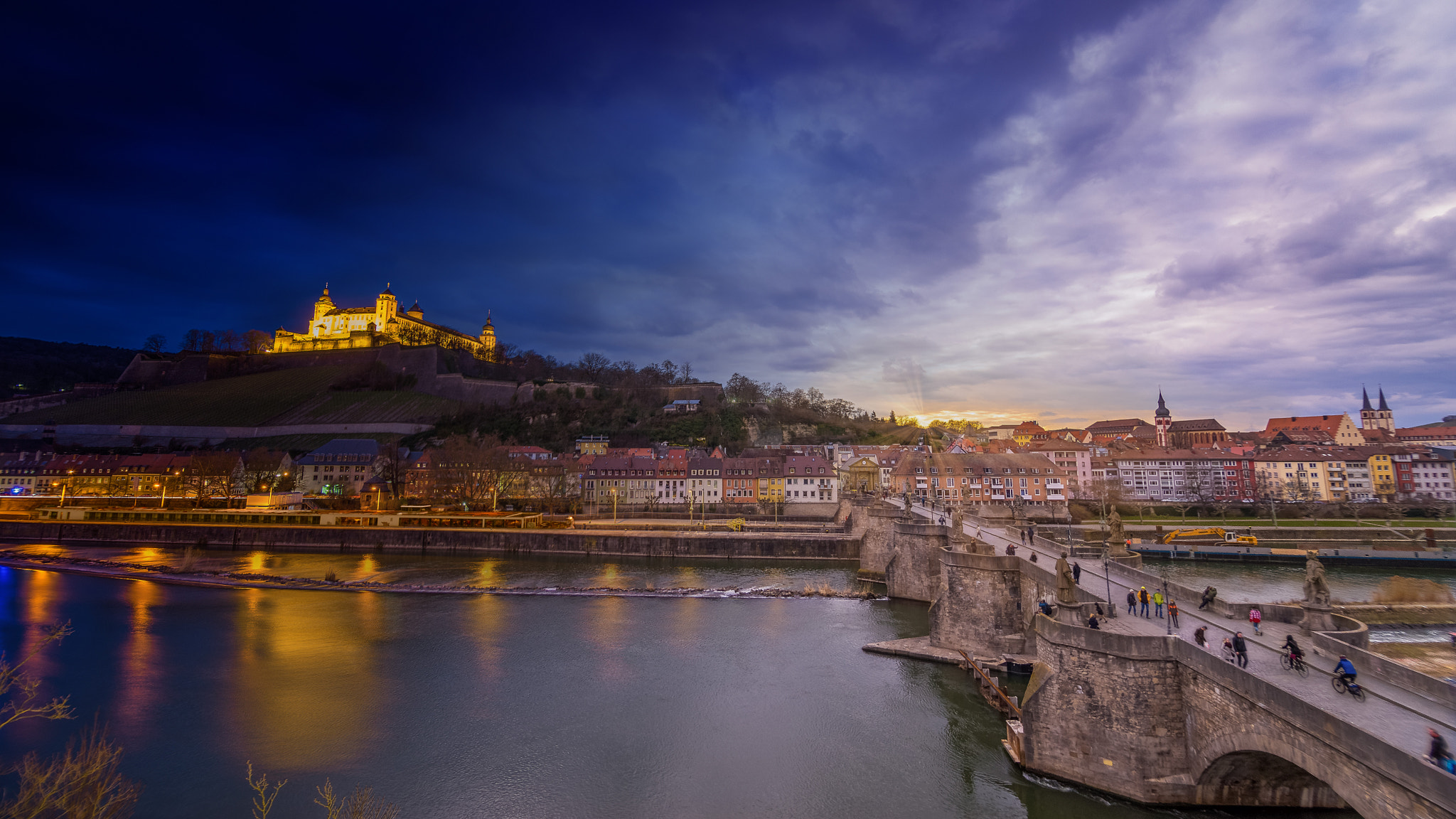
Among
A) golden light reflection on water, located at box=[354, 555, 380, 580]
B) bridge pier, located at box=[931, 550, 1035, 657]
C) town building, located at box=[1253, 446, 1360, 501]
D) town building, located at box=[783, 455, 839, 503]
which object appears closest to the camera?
bridge pier, located at box=[931, 550, 1035, 657]

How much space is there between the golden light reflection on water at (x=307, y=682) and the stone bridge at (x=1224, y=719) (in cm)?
1512

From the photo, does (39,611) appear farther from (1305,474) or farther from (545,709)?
(1305,474)

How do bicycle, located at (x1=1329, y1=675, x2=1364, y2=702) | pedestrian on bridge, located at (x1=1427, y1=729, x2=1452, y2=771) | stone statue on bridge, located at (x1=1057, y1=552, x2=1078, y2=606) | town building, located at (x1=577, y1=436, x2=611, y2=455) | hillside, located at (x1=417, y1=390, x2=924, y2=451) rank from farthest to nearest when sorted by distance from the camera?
hillside, located at (x1=417, y1=390, x2=924, y2=451), town building, located at (x1=577, y1=436, x2=611, y2=455), stone statue on bridge, located at (x1=1057, y1=552, x2=1078, y2=606), bicycle, located at (x1=1329, y1=675, x2=1364, y2=702), pedestrian on bridge, located at (x1=1427, y1=729, x2=1452, y2=771)

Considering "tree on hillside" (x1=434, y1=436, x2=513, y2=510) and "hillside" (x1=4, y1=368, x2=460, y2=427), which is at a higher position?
"hillside" (x1=4, y1=368, x2=460, y2=427)

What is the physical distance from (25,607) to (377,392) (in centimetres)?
7112

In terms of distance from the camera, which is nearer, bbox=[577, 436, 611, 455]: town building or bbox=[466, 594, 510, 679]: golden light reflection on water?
bbox=[466, 594, 510, 679]: golden light reflection on water

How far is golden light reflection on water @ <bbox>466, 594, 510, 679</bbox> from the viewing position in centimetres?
1945

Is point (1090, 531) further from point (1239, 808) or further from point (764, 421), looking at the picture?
point (764, 421)

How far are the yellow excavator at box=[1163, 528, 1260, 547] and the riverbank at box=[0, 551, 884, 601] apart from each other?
28.1 metres

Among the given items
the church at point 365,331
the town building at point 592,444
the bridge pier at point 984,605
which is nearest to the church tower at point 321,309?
the church at point 365,331

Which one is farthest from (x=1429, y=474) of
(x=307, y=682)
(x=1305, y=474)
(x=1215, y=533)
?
(x=307, y=682)

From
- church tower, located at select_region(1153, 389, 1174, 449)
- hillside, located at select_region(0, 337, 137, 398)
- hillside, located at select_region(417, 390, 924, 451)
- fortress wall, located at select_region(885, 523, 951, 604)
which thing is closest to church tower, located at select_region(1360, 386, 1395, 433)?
church tower, located at select_region(1153, 389, 1174, 449)

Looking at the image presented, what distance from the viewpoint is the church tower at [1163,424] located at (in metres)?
95.1

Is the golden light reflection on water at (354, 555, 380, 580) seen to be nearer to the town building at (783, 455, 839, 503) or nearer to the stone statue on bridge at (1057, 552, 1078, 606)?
the stone statue on bridge at (1057, 552, 1078, 606)
